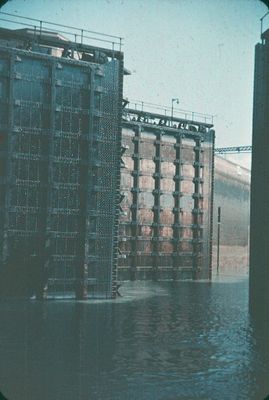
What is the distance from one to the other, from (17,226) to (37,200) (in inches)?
49.4

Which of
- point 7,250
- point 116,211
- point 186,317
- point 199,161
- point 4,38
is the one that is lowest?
point 186,317

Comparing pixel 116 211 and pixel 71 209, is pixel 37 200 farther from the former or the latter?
pixel 116 211

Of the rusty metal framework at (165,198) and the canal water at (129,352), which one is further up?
the rusty metal framework at (165,198)

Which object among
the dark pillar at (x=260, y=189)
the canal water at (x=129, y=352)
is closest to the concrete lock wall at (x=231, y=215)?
the canal water at (x=129, y=352)

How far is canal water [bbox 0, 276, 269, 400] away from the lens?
8977 mm

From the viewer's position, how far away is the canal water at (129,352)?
8.98m

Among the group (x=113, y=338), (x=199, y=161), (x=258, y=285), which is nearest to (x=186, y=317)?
(x=258, y=285)

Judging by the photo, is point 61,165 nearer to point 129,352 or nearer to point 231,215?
point 129,352

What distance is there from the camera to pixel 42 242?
2053 cm

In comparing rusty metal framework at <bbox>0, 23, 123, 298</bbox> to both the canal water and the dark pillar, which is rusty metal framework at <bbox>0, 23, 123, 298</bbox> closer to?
the canal water

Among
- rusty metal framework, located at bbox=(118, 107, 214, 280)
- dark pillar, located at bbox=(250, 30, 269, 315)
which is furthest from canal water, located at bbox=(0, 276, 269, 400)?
rusty metal framework, located at bbox=(118, 107, 214, 280)

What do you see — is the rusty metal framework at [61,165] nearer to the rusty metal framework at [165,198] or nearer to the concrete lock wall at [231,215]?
the rusty metal framework at [165,198]

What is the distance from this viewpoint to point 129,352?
11.8 metres

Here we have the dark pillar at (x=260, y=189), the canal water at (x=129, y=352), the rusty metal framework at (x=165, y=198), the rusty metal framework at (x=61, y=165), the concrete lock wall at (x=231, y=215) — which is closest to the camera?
the canal water at (x=129, y=352)
